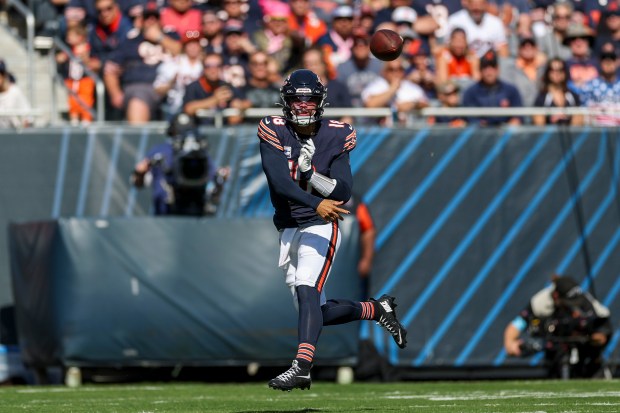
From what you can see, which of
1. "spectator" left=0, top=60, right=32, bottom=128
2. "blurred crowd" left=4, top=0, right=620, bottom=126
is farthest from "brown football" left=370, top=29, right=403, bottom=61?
"spectator" left=0, top=60, right=32, bottom=128

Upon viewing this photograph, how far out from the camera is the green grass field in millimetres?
8328

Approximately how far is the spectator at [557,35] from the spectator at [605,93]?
1192mm

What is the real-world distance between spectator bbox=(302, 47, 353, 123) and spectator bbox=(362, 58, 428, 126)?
12.5 inches

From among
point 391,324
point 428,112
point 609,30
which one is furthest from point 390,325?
point 609,30

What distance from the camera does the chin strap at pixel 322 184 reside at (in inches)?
316

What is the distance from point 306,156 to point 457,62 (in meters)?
7.43

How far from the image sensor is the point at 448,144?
14039 millimetres

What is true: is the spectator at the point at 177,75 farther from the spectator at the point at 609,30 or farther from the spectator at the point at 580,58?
the spectator at the point at 609,30

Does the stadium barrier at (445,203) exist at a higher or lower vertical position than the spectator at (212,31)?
lower

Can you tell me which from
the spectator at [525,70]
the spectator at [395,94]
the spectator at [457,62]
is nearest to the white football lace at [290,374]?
the spectator at [395,94]

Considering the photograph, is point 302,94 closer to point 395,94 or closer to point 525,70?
point 395,94

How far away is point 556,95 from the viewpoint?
47.6 feet

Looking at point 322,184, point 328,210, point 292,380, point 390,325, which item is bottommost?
point 292,380

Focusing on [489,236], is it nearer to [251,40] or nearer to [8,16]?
[251,40]
